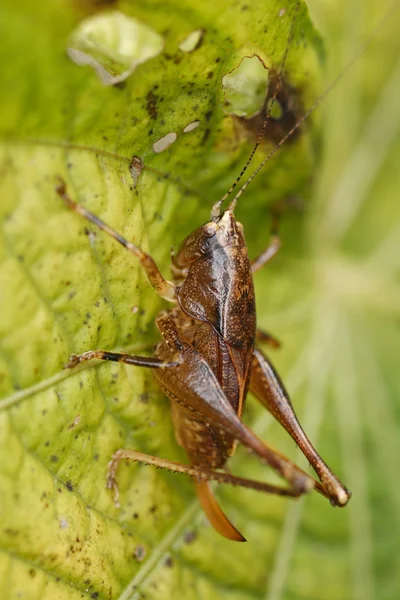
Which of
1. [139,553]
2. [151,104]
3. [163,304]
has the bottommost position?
[139,553]

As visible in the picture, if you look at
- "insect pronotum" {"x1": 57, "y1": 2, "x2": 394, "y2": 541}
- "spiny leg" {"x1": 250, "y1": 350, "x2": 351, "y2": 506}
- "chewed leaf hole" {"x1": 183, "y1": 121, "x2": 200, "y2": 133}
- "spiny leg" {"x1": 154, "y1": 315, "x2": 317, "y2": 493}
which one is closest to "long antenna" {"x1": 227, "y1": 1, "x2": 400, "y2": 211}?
"insect pronotum" {"x1": 57, "y1": 2, "x2": 394, "y2": 541}

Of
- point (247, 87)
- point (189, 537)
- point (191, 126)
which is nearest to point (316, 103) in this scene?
point (247, 87)

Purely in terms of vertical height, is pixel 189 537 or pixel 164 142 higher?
pixel 164 142

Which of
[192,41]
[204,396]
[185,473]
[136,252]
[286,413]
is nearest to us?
[192,41]

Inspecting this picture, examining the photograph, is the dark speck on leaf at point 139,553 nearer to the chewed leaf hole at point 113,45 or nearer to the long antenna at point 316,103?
the long antenna at point 316,103

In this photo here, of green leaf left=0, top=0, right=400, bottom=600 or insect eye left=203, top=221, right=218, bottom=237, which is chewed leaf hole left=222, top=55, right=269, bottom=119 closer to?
green leaf left=0, top=0, right=400, bottom=600

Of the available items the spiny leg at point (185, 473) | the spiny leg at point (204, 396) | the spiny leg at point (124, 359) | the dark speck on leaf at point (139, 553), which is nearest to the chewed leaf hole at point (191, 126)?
the spiny leg at point (204, 396)

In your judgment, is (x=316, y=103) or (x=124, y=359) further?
(x=316, y=103)

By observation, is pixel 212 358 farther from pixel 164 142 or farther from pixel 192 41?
pixel 192 41
